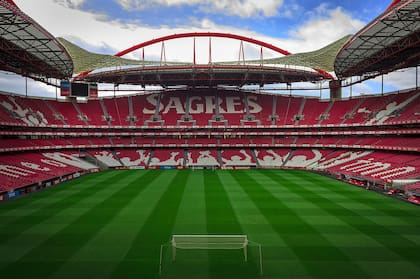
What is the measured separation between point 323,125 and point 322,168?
1093cm

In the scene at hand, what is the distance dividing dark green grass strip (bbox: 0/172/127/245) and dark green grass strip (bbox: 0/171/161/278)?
2338mm

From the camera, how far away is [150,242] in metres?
16.8

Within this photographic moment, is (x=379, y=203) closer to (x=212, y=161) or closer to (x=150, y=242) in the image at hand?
(x=150, y=242)

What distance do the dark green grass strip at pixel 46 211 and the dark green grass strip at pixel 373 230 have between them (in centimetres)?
1899

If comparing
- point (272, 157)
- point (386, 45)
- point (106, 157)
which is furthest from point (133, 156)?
point (386, 45)

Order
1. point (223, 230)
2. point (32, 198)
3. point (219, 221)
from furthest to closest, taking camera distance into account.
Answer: point (32, 198) < point (219, 221) < point (223, 230)

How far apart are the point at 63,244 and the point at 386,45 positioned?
3691 centimetres

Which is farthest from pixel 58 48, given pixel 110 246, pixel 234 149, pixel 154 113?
pixel 234 149

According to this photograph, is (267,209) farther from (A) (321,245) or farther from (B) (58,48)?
(B) (58,48)

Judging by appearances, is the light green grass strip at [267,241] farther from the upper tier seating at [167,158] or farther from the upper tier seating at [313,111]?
the upper tier seating at [313,111]

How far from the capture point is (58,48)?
33500mm

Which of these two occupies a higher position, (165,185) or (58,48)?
(58,48)

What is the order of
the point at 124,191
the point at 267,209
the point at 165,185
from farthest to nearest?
the point at 165,185
the point at 124,191
the point at 267,209

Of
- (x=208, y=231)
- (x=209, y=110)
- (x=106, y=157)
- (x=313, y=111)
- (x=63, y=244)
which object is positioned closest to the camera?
(x=63, y=244)
